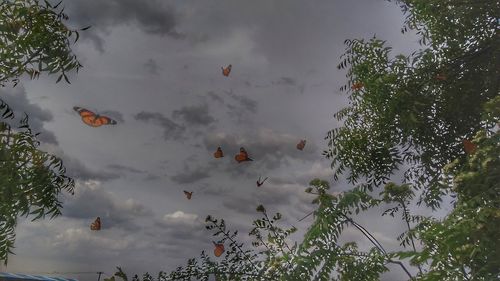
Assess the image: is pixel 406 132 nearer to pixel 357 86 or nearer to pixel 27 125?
pixel 357 86

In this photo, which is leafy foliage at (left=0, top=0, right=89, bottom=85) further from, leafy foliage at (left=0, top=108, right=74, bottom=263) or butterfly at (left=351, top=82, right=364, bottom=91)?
butterfly at (left=351, top=82, right=364, bottom=91)

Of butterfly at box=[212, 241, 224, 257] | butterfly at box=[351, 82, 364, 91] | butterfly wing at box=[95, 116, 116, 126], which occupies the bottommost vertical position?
butterfly at box=[212, 241, 224, 257]

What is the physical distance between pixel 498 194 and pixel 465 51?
18.0ft

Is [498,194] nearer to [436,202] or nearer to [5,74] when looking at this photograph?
[436,202]

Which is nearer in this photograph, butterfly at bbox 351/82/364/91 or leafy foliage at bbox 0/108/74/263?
leafy foliage at bbox 0/108/74/263

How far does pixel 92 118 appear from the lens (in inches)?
300

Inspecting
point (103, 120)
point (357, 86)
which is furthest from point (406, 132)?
point (103, 120)

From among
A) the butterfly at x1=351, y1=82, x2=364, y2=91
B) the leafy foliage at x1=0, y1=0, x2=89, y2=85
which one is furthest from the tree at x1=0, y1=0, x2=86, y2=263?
the butterfly at x1=351, y1=82, x2=364, y2=91

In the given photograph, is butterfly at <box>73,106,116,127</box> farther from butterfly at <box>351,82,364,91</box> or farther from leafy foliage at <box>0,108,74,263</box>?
butterfly at <box>351,82,364,91</box>

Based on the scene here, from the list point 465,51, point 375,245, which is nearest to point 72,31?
point 375,245

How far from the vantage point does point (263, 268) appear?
8.15 m

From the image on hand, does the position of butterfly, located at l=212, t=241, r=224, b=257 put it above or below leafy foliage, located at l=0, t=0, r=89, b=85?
below

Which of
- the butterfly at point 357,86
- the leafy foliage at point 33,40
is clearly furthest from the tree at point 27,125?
the butterfly at point 357,86

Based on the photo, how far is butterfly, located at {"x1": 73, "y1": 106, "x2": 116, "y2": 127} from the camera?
7418mm
